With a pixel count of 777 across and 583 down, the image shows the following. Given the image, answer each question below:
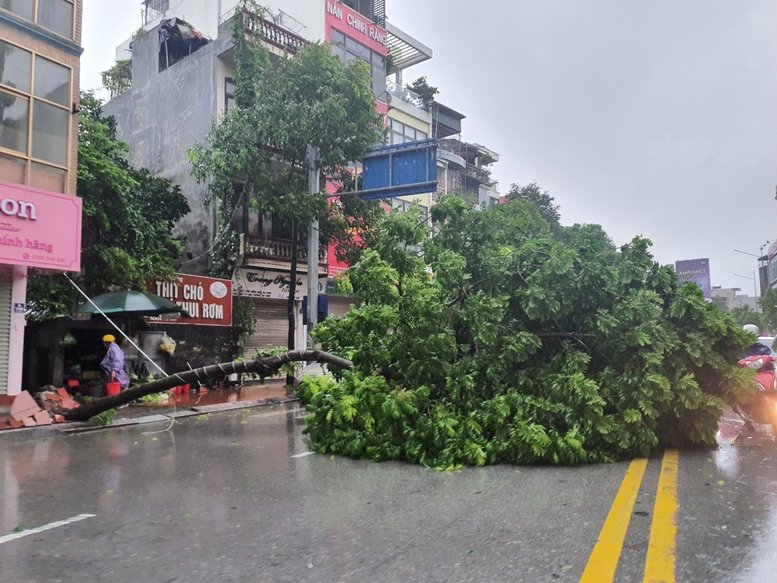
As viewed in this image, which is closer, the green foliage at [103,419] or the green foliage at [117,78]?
the green foliage at [103,419]

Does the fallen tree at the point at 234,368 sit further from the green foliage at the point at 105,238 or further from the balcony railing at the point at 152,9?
the balcony railing at the point at 152,9

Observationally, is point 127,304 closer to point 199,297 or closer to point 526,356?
point 199,297

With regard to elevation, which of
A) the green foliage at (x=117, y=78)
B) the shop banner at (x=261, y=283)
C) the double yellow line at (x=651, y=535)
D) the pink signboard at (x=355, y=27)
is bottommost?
the double yellow line at (x=651, y=535)

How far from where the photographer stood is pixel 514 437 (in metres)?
7.15

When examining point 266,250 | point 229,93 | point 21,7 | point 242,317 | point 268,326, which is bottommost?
point 268,326

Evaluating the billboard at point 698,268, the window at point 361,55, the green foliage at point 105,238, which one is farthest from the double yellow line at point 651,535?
the billboard at point 698,268

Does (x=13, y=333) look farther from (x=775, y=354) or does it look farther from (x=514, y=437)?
(x=775, y=354)

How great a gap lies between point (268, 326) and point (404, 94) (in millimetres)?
15854

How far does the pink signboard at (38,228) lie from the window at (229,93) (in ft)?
37.7

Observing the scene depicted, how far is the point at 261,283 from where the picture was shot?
23281 mm

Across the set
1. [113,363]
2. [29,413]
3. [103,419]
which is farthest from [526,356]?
[113,363]

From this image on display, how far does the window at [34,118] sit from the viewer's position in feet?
39.3

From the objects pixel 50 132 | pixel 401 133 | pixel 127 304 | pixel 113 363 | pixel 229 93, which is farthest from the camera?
pixel 401 133

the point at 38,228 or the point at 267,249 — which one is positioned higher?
the point at 267,249
